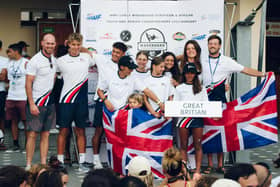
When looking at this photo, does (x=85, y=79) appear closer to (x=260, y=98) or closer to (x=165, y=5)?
(x=165, y=5)

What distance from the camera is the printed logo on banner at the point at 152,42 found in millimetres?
9750

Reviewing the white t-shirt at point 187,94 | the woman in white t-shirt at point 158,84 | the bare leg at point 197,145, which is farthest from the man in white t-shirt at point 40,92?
the bare leg at point 197,145

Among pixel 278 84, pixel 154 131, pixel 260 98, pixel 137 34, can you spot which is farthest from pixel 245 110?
pixel 278 84

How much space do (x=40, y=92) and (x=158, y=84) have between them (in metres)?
1.63

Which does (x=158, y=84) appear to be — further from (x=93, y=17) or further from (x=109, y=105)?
(x=93, y=17)

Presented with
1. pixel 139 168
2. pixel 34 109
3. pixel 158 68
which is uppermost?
pixel 158 68

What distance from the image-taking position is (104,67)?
30.5ft

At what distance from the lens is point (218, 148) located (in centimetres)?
925

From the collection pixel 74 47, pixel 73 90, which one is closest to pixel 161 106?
pixel 73 90

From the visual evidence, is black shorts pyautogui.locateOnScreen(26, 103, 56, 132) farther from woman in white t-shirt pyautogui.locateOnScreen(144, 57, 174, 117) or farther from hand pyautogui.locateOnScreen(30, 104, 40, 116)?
woman in white t-shirt pyautogui.locateOnScreen(144, 57, 174, 117)

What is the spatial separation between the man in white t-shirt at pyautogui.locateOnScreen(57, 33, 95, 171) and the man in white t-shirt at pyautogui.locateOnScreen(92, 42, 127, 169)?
0.20 meters

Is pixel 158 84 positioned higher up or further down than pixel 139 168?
higher up

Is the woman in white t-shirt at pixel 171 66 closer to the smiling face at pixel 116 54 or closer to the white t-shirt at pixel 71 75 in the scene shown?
the smiling face at pixel 116 54

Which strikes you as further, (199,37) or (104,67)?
(199,37)
